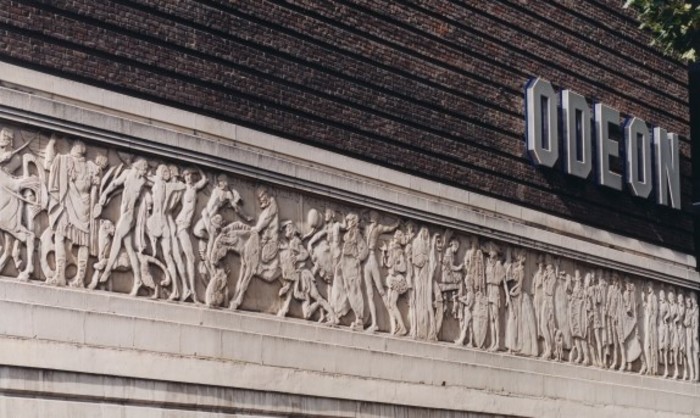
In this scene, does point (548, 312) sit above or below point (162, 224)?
above

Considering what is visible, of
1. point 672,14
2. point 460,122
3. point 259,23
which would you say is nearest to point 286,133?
point 259,23

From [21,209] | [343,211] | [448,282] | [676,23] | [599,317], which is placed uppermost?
[676,23]

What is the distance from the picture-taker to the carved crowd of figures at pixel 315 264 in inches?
592

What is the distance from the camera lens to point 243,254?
1717cm

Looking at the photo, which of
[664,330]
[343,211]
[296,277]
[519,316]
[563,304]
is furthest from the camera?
[664,330]

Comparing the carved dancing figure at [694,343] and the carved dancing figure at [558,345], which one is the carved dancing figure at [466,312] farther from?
the carved dancing figure at [694,343]

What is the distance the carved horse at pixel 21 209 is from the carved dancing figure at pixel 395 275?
5.81 meters

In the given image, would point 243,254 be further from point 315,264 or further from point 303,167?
point 303,167

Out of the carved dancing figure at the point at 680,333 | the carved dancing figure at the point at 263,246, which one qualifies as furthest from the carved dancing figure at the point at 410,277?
the carved dancing figure at the point at 680,333

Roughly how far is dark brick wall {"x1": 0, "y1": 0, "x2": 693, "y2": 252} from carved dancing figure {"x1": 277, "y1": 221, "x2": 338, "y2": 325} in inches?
47.8

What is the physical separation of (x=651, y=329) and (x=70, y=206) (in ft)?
41.7

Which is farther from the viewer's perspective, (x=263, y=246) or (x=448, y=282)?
(x=448, y=282)

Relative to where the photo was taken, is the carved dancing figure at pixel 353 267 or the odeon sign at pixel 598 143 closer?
the carved dancing figure at pixel 353 267

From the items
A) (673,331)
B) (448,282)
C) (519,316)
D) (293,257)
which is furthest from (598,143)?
Result: (293,257)
